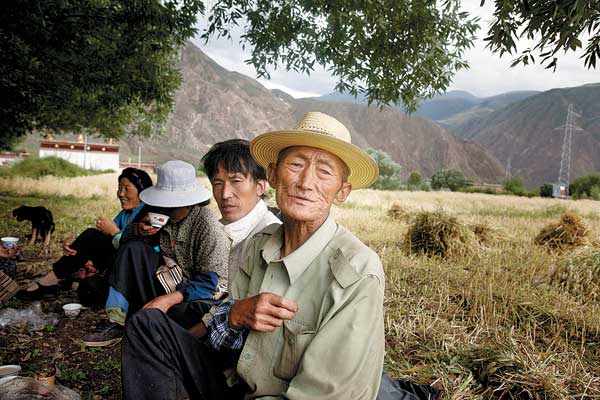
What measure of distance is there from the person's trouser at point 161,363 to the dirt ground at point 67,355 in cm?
109

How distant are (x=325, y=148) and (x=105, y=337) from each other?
8.07 feet

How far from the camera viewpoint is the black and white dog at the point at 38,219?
5848mm

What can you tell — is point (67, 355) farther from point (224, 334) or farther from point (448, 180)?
point (448, 180)

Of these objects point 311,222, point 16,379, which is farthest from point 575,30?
point 16,379

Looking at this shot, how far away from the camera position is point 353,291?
1.43m

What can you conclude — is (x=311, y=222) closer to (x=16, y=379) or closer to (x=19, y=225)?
(x=16, y=379)

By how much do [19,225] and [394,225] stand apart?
7136 mm

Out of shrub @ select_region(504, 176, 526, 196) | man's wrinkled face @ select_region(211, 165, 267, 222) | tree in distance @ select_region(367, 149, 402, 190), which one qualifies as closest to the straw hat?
man's wrinkled face @ select_region(211, 165, 267, 222)

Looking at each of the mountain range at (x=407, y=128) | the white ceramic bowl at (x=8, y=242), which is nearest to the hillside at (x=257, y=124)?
the mountain range at (x=407, y=128)

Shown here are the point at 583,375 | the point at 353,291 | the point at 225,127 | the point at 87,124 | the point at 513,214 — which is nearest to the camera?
the point at 353,291

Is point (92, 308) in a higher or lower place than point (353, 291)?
lower

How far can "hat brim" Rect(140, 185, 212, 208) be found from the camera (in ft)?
9.49

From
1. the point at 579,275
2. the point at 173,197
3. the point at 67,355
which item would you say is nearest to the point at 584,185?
the point at 579,275

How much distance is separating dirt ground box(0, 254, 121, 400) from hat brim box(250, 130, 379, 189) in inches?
72.1
